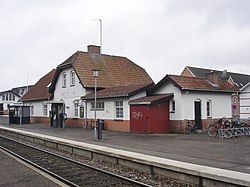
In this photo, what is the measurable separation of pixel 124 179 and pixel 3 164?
18.9ft

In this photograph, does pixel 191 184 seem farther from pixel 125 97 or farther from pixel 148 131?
pixel 125 97

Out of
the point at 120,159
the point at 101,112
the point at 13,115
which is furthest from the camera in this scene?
the point at 13,115

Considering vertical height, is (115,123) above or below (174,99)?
below

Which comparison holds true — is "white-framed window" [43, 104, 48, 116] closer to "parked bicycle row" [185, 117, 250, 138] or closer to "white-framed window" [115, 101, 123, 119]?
"white-framed window" [115, 101, 123, 119]

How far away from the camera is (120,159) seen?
43.0ft

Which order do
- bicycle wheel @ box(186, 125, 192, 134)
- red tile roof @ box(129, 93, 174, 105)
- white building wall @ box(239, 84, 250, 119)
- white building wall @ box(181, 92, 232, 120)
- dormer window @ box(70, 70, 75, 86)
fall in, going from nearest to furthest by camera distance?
red tile roof @ box(129, 93, 174, 105), bicycle wheel @ box(186, 125, 192, 134), white building wall @ box(181, 92, 232, 120), dormer window @ box(70, 70, 75, 86), white building wall @ box(239, 84, 250, 119)

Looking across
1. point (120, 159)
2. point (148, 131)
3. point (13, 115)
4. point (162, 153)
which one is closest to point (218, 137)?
point (148, 131)

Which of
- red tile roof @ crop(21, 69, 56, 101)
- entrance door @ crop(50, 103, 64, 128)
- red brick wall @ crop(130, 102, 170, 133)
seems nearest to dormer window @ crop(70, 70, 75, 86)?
entrance door @ crop(50, 103, 64, 128)

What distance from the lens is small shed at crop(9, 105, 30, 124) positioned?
42259 millimetres

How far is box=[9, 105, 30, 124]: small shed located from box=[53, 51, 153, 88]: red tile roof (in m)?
5.42

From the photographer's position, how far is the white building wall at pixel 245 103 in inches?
1457

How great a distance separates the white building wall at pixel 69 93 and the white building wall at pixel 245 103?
16091mm

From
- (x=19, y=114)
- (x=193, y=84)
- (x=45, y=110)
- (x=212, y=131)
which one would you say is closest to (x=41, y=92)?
(x=45, y=110)

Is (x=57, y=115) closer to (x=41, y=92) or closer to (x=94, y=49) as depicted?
(x=94, y=49)
